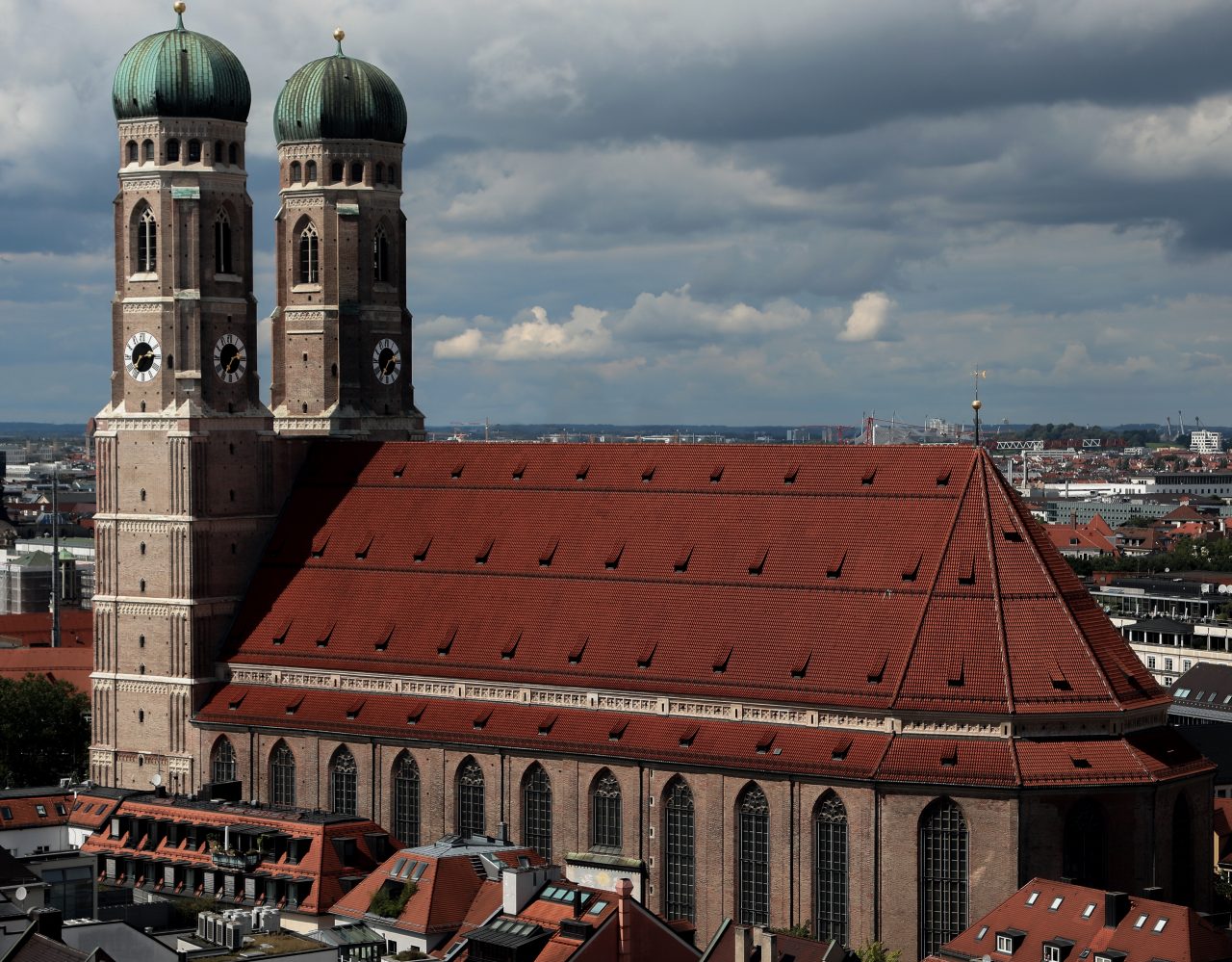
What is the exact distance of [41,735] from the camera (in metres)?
132

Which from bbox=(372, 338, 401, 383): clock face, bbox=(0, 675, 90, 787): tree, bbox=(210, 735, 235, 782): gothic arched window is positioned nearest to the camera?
bbox=(210, 735, 235, 782): gothic arched window

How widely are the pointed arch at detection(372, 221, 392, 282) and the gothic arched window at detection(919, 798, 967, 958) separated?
1818 inches

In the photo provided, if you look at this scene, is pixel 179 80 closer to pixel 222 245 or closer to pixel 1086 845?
pixel 222 245

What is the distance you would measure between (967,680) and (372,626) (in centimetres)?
2991

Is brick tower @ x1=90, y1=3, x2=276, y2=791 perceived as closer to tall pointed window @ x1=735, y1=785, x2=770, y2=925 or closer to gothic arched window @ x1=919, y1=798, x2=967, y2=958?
tall pointed window @ x1=735, y1=785, x2=770, y2=925

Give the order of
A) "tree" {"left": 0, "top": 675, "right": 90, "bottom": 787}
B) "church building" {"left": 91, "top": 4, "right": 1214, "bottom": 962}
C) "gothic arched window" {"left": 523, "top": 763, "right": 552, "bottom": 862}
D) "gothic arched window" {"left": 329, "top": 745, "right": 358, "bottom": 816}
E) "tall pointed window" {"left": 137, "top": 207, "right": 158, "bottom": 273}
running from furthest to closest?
"tree" {"left": 0, "top": 675, "right": 90, "bottom": 787} < "tall pointed window" {"left": 137, "top": 207, "right": 158, "bottom": 273} < "gothic arched window" {"left": 329, "top": 745, "right": 358, "bottom": 816} < "gothic arched window" {"left": 523, "top": 763, "right": 552, "bottom": 862} < "church building" {"left": 91, "top": 4, "right": 1214, "bottom": 962}

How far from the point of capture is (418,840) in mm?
109312

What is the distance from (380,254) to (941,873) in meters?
48.3

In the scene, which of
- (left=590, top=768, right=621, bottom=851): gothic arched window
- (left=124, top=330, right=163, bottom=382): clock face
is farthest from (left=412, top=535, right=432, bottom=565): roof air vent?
(left=590, top=768, right=621, bottom=851): gothic arched window

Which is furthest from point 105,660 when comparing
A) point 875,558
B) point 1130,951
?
point 1130,951

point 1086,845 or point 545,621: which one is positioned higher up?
point 545,621

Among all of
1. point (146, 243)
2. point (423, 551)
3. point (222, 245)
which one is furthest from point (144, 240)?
point (423, 551)

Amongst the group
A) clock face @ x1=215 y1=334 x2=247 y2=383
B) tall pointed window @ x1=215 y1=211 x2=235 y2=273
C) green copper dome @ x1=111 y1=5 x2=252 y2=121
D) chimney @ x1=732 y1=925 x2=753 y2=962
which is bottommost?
chimney @ x1=732 y1=925 x2=753 y2=962

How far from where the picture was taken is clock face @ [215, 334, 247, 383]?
11912 cm
